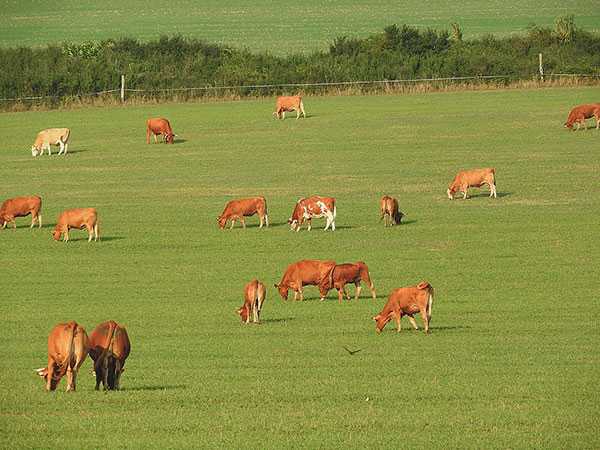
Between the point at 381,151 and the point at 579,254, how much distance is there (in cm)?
2050

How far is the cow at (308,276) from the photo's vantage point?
25703mm

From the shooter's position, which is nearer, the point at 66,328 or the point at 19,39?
the point at 66,328

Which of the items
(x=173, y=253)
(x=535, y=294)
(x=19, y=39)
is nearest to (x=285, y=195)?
(x=173, y=253)

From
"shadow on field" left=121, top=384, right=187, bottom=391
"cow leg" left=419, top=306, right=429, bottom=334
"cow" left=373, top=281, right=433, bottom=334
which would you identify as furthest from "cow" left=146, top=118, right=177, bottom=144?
"shadow on field" left=121, top=384, right=187, bottom=391

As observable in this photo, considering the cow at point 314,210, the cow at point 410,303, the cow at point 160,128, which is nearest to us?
the cow at point 410,303

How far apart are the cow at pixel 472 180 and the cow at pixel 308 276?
47.2ft

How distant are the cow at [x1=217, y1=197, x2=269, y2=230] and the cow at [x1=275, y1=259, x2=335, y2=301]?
366 inches

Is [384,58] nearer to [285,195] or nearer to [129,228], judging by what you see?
[285,195]

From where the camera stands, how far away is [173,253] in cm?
3325

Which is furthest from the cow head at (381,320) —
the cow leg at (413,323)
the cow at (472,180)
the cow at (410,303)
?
the cow at (472,180)

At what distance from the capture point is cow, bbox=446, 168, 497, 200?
39750 millimetres

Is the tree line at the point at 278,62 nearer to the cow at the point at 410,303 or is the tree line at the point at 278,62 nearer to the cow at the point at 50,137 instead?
the cow at the point at 50,137

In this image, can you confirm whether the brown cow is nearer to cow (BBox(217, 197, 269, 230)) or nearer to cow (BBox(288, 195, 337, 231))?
cow (BBox(288, 195, 337, 231))

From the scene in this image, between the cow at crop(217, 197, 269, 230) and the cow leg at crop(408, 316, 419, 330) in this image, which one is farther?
the cow at crop(217, 197, 269, 230)
